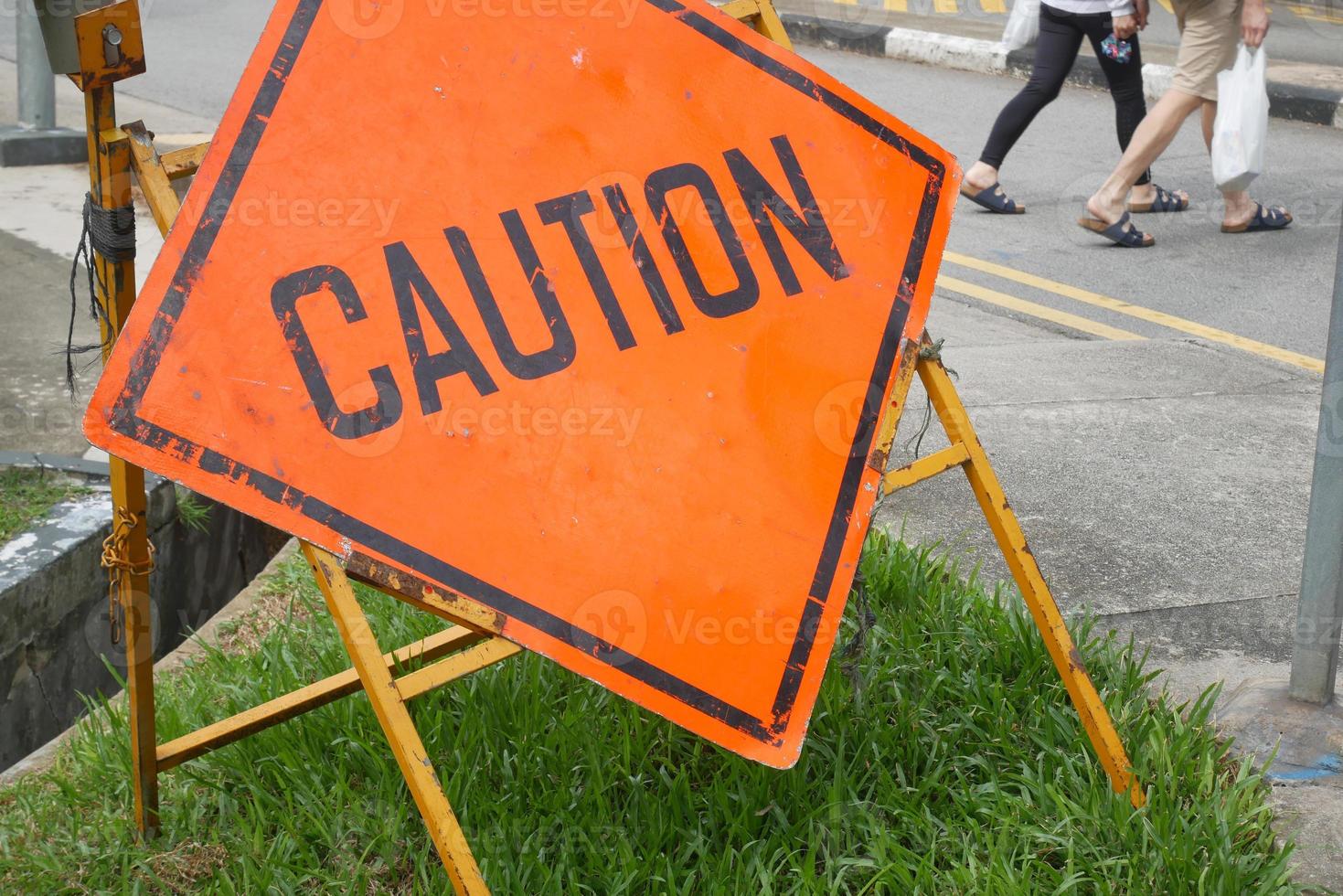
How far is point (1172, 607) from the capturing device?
284cm

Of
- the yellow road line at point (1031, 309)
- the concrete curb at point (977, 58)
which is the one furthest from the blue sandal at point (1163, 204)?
the concrete curb at point (977, 58)

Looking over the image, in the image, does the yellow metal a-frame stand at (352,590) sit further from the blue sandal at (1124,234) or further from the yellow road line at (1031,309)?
the blue sandal at (1124,234)

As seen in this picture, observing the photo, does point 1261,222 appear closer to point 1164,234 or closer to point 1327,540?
point 1164,234

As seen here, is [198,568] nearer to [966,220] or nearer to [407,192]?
[407,192]

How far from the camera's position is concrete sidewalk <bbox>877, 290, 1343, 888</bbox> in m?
2.65

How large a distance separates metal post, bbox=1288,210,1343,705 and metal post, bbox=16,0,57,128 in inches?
243

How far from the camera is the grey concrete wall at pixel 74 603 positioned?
10.3ft

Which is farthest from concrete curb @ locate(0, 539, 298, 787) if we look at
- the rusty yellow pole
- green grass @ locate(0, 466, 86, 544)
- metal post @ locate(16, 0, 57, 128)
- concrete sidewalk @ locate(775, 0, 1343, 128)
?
concrete sidewalk @ locate(775, 0, 1343, 128)

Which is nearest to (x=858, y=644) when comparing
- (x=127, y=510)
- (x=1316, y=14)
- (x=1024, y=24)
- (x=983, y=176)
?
(x=127, y=510)

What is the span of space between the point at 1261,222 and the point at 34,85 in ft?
19.7

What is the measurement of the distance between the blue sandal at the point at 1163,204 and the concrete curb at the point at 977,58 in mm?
2580

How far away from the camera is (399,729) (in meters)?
1.68

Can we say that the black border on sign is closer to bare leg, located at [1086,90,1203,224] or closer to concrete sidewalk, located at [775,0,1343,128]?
bare leg, located at [1086,90,1203,224]

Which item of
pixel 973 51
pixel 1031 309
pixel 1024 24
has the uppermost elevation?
→ pixel 1024 24
